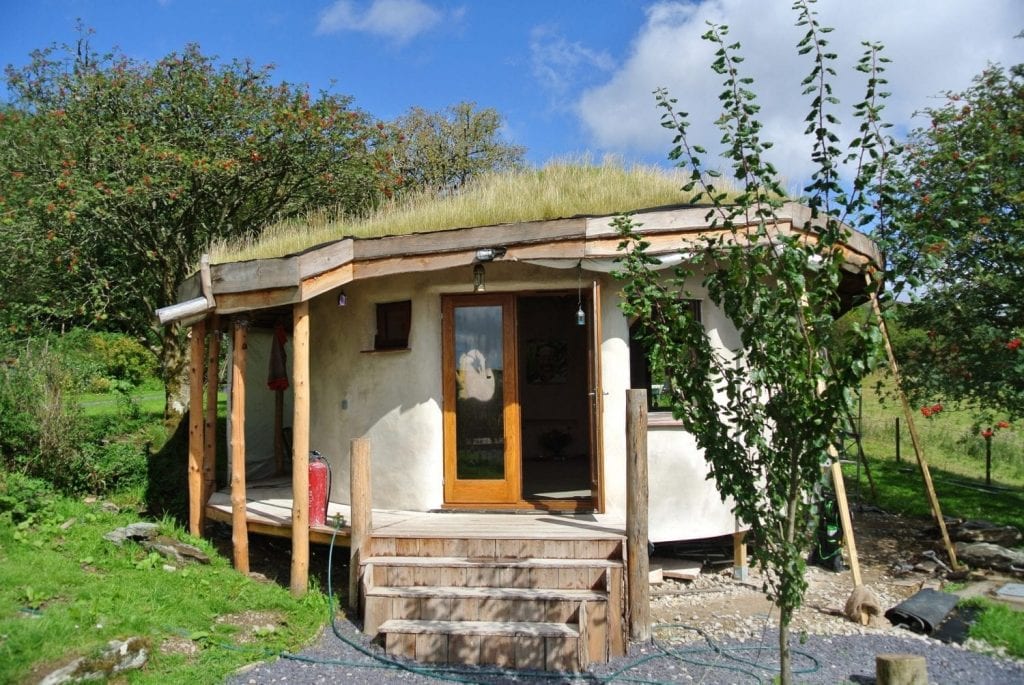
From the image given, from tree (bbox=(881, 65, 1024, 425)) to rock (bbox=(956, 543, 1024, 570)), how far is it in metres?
1.59

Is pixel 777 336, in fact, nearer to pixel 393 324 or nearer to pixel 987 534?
pixel 393 324

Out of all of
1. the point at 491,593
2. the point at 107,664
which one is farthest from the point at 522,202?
the point at 107,664

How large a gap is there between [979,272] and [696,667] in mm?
5727

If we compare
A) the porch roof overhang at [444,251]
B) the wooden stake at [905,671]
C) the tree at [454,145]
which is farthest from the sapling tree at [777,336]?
the tree at [454,145]

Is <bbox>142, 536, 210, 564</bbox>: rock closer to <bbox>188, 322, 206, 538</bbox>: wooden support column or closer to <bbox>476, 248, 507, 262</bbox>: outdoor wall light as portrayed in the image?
<bbox>188, 322, 206, 538</bbox>: wooden support column

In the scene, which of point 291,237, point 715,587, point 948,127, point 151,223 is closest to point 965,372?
point 948,127

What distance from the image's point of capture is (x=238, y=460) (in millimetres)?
7676

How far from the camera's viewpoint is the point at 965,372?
9.15 meters

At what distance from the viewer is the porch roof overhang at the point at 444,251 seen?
23.5ft

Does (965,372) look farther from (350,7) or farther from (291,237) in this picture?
(350,7)

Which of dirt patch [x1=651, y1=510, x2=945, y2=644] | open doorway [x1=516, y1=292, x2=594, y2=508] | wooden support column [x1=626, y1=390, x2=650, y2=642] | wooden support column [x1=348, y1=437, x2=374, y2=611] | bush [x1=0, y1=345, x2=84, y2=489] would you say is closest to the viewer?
wooden support column [x1=626, y1=390, x2=650, y2=642]

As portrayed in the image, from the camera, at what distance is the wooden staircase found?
5691 millimetres

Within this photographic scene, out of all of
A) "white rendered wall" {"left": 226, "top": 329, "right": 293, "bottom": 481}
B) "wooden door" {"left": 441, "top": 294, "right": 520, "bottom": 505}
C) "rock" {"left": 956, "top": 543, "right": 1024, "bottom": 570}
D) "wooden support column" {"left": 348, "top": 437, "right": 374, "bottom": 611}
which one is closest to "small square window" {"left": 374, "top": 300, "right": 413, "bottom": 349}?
"wooden door" {"left": 441, "top": 294, "right": 520, "bottom": 505}

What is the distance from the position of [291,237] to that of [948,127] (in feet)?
26.8
